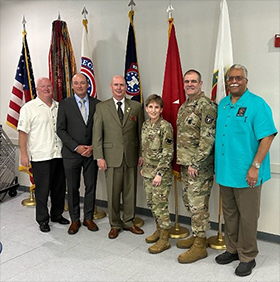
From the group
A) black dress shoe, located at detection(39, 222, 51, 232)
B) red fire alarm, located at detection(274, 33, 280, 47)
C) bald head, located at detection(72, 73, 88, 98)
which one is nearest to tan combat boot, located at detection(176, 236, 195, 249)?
black dress shoe, located at detection(39, 222, 51, 232)

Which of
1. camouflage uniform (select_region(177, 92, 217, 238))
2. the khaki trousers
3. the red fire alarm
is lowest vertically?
the khaki trousers

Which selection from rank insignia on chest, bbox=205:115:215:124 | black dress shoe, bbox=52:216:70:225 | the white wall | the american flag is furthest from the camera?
the american flag

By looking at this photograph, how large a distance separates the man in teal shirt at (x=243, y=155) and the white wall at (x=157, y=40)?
2.16 feet

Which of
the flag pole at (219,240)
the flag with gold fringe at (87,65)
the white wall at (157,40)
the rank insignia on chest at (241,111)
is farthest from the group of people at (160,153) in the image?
the white wall at (157,40)

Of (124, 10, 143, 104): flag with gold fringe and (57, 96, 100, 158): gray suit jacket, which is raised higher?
(124, 10, 143, 104): flag with gold fringe

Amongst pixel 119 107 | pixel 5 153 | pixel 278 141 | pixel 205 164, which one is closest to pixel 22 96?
pixel 5 153

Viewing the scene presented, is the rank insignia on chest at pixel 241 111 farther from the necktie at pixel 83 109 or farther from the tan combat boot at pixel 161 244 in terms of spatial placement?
the necktie at pixel 83 109

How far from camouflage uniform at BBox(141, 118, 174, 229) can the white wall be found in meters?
0.76

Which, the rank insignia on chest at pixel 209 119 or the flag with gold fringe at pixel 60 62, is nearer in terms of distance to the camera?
the rank insignia on chest at pixel 209 119

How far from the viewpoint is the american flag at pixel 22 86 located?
443cm

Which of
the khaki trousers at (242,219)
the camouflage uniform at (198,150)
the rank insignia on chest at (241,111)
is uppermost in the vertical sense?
the rank insignia on chest at (241,111)

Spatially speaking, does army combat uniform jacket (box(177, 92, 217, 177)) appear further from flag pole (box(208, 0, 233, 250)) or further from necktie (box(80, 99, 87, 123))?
necktie (box(80, 99, 87, 123))

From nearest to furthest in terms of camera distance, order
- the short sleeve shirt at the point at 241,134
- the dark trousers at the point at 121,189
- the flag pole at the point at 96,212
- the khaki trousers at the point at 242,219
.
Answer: the short sleeve shirt at the point at 241,134
the khaki trousers at the point at 242,219
the dark trousers at the point at 121,189
the flag pole at the point at 96,212

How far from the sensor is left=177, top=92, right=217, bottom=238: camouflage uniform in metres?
2.89
